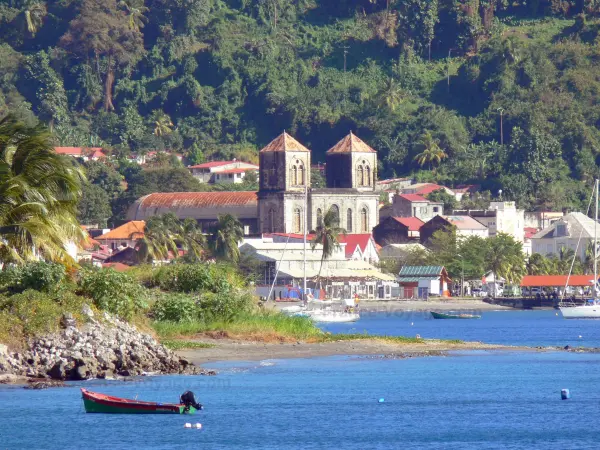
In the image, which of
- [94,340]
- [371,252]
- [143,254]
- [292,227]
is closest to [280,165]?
[292,227]

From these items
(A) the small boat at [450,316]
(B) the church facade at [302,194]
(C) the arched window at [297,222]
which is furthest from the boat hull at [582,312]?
(C) the arched window at [297,222]

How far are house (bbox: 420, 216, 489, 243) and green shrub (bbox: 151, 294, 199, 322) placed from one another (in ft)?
358

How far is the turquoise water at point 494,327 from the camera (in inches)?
3546

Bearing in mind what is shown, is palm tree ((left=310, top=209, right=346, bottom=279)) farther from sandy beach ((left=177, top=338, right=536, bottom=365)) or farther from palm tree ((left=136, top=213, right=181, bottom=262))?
sandy beach ((left=177, top=338, right=536, bottom=365))

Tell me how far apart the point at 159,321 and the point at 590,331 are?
46.0m

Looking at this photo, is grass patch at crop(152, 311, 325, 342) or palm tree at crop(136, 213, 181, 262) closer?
grass patch at crop(152, 311, 325, 342)

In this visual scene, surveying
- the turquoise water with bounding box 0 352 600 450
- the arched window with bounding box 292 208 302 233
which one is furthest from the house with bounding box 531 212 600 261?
the turquoise water with bounding box 0 352 600 450

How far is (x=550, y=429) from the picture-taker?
4541 cm

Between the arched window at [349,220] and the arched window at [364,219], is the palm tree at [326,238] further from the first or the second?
the arched window at [364,219]

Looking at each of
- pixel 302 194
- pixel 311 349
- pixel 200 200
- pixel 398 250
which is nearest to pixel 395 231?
pixel 302 194

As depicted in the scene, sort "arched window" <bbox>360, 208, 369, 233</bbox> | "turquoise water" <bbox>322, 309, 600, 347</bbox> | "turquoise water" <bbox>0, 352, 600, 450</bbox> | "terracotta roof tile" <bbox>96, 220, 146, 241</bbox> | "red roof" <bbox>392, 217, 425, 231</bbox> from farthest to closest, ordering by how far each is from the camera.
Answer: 1. "red roof" <bbox>392, 217, 425, 231</bbox>
2. "arched window" <bbox>360, 208, 369, 233</bbox>
3. "terracotta roof tile" <bbox>96, 220, 146, 241</bbox>
4. "turquoise water" <bbox>322, 309, 600, 347</bbox>
5. "turquoise water" <bbox>0, 352, 600, 450</bbox>

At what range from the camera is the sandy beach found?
200ft

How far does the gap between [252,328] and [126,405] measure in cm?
2155

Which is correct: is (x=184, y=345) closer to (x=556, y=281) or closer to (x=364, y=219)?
(x=556, y=281)
